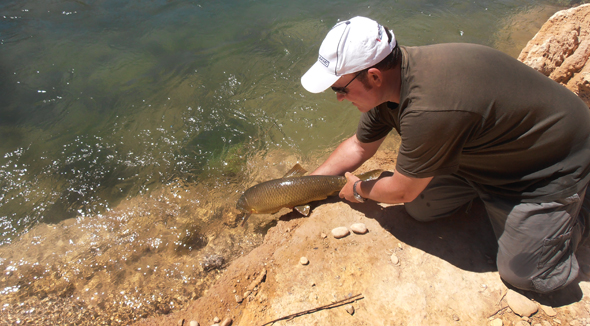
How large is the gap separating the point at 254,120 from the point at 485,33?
19.6 feet

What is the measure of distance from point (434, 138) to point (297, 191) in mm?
1926

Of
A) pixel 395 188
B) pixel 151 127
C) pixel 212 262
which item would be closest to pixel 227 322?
pixel 212 262

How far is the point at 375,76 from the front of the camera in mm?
2076

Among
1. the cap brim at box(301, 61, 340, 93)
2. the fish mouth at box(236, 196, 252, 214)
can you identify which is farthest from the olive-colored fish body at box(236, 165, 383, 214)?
the cap brim at box(301, 61, 340, 93)

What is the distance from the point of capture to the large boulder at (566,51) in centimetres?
400

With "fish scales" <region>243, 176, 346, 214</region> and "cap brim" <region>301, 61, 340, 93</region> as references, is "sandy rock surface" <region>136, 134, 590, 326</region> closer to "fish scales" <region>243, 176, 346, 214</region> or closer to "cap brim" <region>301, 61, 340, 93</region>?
"fish scales" <region>243, 176, 346, 214</region>

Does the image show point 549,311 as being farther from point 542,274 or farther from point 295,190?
point 295,190

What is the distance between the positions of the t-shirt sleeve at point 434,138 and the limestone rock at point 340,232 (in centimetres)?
A: 122

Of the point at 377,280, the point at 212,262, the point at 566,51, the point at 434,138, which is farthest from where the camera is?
the point at 566,51

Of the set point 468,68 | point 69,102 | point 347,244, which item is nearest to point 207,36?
point 69,102

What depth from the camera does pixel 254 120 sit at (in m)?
5.53

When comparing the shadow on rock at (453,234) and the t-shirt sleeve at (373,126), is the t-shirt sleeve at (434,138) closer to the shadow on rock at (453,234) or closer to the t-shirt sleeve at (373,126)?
the t-shirt sleeve at (373,126)

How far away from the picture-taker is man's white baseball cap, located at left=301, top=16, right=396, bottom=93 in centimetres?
200

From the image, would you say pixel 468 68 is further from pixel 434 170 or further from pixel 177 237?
pixel 177 237
